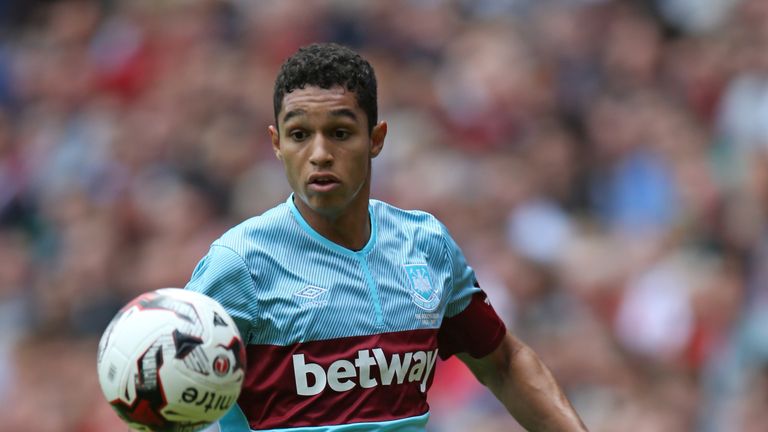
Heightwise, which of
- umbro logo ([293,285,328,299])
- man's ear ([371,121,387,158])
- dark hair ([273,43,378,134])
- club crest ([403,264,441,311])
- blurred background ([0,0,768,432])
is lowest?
blurred background ([0,0,768,432])

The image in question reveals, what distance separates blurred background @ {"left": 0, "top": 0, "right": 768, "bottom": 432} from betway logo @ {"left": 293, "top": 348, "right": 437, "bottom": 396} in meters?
3.91

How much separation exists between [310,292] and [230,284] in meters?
0.31

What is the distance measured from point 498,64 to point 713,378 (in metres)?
4.25

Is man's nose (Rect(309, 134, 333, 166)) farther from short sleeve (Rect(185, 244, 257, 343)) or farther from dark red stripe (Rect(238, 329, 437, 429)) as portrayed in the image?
dark red stripe (Rect(238, 329, 437, 429))

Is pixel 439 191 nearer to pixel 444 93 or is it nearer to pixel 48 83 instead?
pixel 444 93

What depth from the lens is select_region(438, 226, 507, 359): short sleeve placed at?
5.48m

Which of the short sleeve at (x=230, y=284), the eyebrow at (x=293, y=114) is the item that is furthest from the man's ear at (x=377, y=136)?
the short sleeve at (x=230, y=284)

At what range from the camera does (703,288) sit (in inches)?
370

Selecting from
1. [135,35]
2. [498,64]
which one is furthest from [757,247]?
[135,35]

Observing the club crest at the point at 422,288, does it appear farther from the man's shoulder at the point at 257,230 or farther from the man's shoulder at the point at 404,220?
the man's shoulder at the point at 257,230

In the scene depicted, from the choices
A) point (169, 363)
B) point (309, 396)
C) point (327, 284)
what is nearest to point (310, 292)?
point (327, 284)

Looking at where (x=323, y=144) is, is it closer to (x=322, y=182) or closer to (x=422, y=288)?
(x=322, y=182)

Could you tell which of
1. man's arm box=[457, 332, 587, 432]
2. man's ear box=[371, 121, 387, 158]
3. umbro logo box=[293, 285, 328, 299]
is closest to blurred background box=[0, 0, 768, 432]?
man's arm box=[457, 332, 587, 432]

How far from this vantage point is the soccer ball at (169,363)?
4.37 meters
